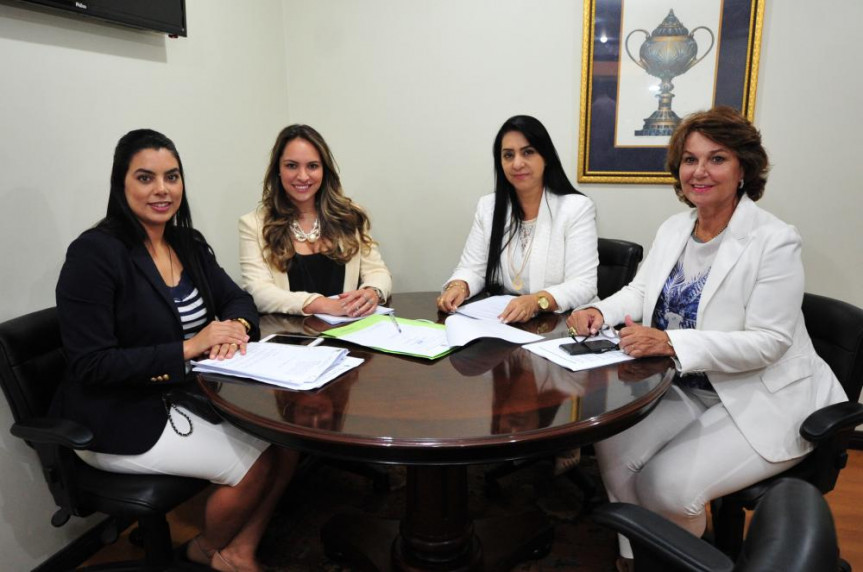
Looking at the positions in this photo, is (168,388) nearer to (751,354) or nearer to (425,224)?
(751,354)

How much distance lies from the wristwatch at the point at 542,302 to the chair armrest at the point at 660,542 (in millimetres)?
979

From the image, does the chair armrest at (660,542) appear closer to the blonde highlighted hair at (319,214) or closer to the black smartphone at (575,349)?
the black smartphone at (575,349)

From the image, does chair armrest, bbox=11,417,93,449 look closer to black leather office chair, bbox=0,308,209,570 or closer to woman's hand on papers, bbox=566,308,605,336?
black leather office chair, bbox=0,308,209,570

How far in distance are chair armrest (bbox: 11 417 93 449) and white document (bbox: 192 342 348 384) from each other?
29 centimetres

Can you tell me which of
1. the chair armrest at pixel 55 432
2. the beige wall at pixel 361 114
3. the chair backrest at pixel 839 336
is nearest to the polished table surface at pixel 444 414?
the chair armrest at pixel 55 432

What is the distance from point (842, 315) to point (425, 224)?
76.5 inches

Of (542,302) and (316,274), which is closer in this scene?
(542,302)

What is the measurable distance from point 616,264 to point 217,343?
1612 mm

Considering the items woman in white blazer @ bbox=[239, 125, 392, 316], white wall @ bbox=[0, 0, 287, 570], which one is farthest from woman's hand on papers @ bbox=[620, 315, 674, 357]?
white wall @ bbox=[0, 0, 287, 570]

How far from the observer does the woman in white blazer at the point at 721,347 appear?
1484 mm

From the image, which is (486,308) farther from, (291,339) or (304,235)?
(304,235)

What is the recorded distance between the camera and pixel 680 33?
247cm

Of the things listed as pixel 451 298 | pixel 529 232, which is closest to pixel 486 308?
pixel 451 298

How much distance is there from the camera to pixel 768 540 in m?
0.65
